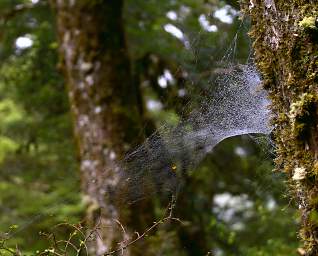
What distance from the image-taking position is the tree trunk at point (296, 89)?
207 centimetres

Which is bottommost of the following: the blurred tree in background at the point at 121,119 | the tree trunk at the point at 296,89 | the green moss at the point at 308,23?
the blurred tree in background at the point at 121,119

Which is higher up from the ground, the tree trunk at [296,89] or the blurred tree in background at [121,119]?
the tree trunk at [296,89]

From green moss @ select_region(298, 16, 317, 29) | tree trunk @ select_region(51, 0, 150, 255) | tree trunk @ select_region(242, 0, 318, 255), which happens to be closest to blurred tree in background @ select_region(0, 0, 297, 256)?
tree trunk @ select_region(51, 0, 150, 255)

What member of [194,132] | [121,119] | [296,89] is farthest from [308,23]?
[121,119]

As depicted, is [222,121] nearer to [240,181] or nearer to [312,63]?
[312,63]

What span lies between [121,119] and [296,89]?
135 inches

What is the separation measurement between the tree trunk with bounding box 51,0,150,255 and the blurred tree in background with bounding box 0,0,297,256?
1cm

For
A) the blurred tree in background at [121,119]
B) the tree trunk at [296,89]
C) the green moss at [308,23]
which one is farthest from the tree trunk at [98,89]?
the green moss at [308,23]

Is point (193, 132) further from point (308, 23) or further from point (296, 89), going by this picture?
point (308, 23)

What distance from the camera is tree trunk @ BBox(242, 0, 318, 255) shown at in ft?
6.79

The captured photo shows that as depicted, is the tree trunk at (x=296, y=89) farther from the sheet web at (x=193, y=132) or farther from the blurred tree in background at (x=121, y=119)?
the blurred tree in background at (x=121, y=119)

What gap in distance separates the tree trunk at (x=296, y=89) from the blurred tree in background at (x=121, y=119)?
5.23 ft

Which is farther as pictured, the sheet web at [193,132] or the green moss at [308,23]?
the sheet web at [193,132]

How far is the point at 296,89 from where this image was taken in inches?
84.4
